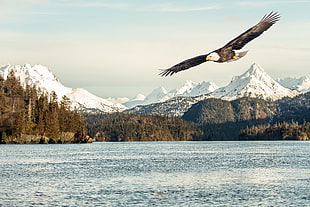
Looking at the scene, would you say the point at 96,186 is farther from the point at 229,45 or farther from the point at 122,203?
the point at 229,45

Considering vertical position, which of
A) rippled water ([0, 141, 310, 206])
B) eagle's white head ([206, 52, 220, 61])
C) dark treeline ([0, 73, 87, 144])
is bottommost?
rippled water ([0, 141, 310, 206])

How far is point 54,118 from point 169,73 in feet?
532

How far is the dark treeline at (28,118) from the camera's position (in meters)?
170

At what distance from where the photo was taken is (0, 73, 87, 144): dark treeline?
558 feet

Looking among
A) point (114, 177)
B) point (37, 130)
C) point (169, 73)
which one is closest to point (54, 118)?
point (37, 130)

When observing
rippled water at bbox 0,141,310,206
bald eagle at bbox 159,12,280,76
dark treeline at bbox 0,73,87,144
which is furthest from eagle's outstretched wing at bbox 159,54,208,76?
dark treeline at bbox 0,73,87,144

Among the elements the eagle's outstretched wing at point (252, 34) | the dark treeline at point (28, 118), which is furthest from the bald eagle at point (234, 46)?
the dark treeline at point (28, 118)

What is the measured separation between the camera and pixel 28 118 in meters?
181

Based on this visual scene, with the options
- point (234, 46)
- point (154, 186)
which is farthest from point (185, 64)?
point (154, 186)

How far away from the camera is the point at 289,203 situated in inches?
1553

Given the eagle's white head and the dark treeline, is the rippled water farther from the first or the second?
the dark treeline

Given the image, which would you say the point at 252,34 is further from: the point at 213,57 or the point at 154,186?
the point at 154,186

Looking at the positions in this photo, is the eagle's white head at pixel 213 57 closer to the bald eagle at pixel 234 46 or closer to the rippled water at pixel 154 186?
the bald eagle at pixel 234 46

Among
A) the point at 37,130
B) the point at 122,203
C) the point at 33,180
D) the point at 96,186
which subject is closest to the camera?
the point at 122,203
